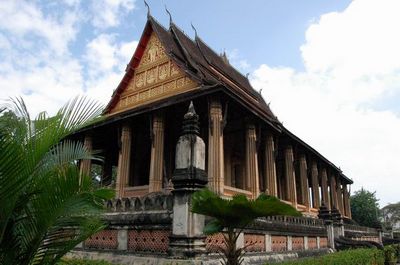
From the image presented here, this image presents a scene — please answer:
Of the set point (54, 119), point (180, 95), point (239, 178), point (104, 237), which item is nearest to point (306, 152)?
point (239, 178)

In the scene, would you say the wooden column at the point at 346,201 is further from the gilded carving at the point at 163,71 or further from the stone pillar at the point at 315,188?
the gilded carving at the point at 163,71

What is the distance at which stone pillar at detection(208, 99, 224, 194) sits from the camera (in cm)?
1311

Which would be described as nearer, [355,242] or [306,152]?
[355,242]

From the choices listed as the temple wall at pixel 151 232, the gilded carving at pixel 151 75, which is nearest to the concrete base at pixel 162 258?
the temple wall at pixel 151 232

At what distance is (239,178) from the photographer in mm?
20375

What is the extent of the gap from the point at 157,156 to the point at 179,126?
3108 mm

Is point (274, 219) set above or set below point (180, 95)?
below

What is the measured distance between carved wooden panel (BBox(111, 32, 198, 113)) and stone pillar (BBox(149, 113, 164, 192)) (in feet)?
4.89

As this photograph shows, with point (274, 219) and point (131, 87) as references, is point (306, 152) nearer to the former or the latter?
point (131, 87)

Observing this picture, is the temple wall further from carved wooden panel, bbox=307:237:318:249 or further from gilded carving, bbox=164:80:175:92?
gilded carving, bbox=164:80:175:92

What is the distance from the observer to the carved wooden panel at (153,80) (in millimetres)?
16047

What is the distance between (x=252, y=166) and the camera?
15.2 m

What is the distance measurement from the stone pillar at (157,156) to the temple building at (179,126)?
0.04 meters

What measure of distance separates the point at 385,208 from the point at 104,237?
238 ft
